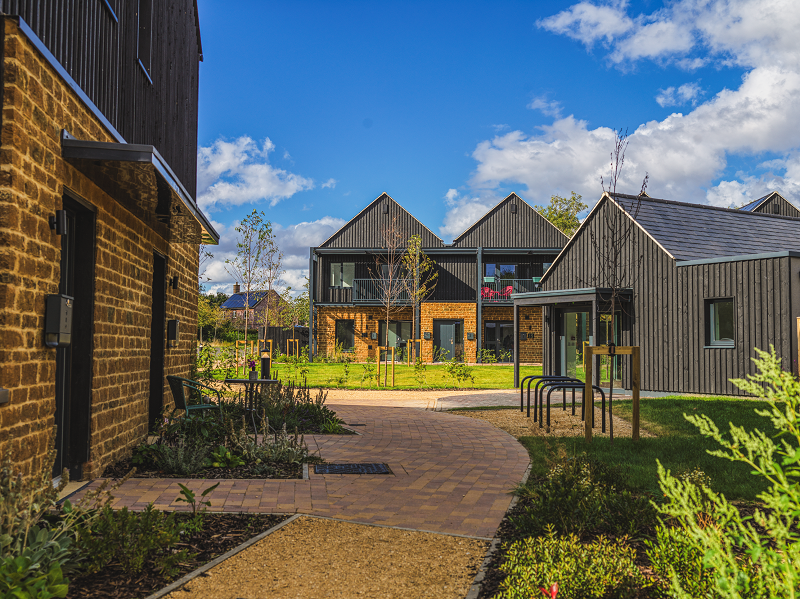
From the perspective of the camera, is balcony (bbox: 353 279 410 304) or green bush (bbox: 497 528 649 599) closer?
green bush (bbox: 497 528 649 599)

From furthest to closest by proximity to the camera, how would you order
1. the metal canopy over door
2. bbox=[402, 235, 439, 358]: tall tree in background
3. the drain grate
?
bbox=[402, 235, 439, 358]: tall tree in background < the metal canopy over door < the drain grate

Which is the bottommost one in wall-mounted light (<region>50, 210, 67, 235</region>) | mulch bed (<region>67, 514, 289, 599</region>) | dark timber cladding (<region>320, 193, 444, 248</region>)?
mulch bed (<region>67, 514, 289, 599</region>)

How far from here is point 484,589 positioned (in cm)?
300

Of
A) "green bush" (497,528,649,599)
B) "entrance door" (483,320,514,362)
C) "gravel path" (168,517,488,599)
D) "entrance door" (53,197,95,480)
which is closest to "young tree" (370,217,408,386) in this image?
"entrance door" (483,320,514,362)

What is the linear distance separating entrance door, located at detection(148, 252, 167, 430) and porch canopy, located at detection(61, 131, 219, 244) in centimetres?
86

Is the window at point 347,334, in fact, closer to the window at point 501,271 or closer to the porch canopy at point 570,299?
the window at point 501,271

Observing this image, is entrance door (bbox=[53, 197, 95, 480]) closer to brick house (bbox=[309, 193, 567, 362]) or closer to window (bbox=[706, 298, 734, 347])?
window (bbox=[706, 298, 734, 347])

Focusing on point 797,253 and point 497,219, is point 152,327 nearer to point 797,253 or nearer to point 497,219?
point 797,253

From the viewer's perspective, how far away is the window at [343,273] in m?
31.0

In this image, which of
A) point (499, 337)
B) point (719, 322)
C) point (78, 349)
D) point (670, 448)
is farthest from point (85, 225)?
point (499, 337)

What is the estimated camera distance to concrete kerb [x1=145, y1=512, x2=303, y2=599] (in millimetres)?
2921

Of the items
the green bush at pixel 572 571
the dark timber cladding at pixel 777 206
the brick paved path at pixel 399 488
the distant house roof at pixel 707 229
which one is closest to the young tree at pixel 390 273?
the distant house roof at pixel 707 229

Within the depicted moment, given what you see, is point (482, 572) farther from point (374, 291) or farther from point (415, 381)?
point (374, 291)

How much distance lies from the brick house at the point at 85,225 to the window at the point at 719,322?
11048 millimetres
